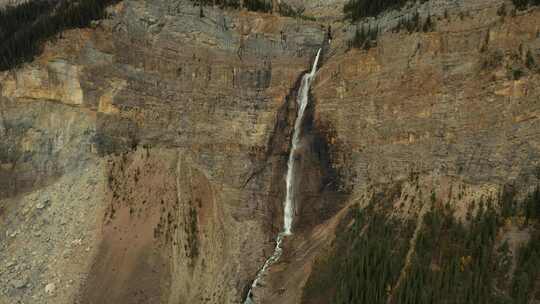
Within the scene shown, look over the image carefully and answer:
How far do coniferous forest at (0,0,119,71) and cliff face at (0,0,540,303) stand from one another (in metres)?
1.36

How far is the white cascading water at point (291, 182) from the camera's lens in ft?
139

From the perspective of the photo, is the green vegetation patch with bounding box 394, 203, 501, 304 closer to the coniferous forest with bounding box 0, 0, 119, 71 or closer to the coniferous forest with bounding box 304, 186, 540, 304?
the coniferous forest with bounding box 304, 186, 540, 304

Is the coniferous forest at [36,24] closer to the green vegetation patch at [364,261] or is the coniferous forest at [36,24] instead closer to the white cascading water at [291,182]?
the white cascading water at [291,182]

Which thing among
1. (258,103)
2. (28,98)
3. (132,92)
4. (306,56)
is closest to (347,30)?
(306,56)

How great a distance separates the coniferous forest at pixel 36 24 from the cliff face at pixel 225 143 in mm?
1364

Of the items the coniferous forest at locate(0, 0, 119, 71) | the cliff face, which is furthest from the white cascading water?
the coniferous forest at locate(0, 0, 119, 71)

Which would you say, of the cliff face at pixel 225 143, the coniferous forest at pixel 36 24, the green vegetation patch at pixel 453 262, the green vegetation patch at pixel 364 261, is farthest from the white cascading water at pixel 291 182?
the coniferous forest at pixel 36 24

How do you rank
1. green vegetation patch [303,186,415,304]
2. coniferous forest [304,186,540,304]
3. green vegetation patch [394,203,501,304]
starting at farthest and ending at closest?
green vegetation patch [303,186,415,304] < green vegetation patch [394,203,501,304] < coniferous forest [304,186,540,304]

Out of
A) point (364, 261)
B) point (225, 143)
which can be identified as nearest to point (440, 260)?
point (364, 261)

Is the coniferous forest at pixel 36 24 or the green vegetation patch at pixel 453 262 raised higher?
the coniferous forest at pixel 36 24

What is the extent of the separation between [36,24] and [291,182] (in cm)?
2568

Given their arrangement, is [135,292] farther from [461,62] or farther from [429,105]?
[461,62]

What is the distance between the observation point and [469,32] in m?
42.0

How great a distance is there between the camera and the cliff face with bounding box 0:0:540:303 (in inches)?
1529
